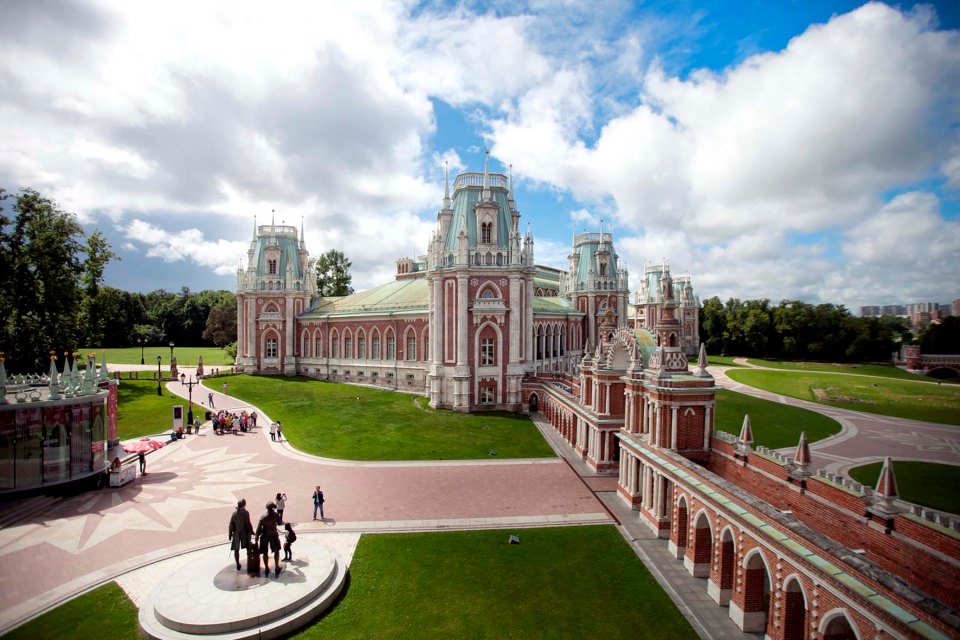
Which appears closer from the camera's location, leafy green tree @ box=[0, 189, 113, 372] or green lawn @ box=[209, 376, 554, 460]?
green lawn @ box=[209, 376, 554, 460]

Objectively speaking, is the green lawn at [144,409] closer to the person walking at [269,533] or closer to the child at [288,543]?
the child at [288,543]

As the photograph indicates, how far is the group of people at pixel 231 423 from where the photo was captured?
30078 millimetres

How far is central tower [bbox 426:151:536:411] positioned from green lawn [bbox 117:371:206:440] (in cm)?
1774

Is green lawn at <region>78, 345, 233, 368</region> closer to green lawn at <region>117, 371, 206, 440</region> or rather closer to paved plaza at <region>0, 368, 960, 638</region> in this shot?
green lawn at <region>117, 371, 206, 440</region>

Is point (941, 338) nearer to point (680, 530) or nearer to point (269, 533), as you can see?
point (680, 530)

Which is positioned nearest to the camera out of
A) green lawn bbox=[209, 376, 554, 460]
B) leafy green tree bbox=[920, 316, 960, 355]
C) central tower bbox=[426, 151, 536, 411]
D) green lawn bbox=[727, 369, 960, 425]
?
leafy green tree bbox=[920, 316, 960, 355]

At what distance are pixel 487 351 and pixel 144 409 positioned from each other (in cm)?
2478

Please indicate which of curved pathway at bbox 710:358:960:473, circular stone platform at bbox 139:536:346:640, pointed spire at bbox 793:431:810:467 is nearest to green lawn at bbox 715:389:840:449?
curved pathway at bbox 710:358:960:473

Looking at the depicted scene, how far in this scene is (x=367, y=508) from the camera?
18.7 metres

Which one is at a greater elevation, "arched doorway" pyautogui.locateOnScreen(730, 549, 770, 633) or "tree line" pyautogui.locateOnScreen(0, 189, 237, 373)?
"tree line" pyautogui.locateOnScreen(0, 189, 237, 373)

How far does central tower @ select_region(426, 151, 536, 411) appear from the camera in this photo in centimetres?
3638

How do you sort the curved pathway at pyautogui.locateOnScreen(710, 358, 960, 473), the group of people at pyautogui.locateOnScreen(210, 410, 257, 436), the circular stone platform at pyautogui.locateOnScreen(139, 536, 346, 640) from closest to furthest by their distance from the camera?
the circular stone platform at pyautogui.locateOnScreen(139, 536, 346, 640) → the curved pathway at pyautogui.locateOnScreen(710, 358, 960, 473) → the group of people at pyautogui.locateOnScreen(210, 410, 257, 436)

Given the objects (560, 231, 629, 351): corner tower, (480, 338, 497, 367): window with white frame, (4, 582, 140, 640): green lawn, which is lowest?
(4, 582, 140, 640): green lawn

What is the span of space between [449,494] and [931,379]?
16.2 meters
